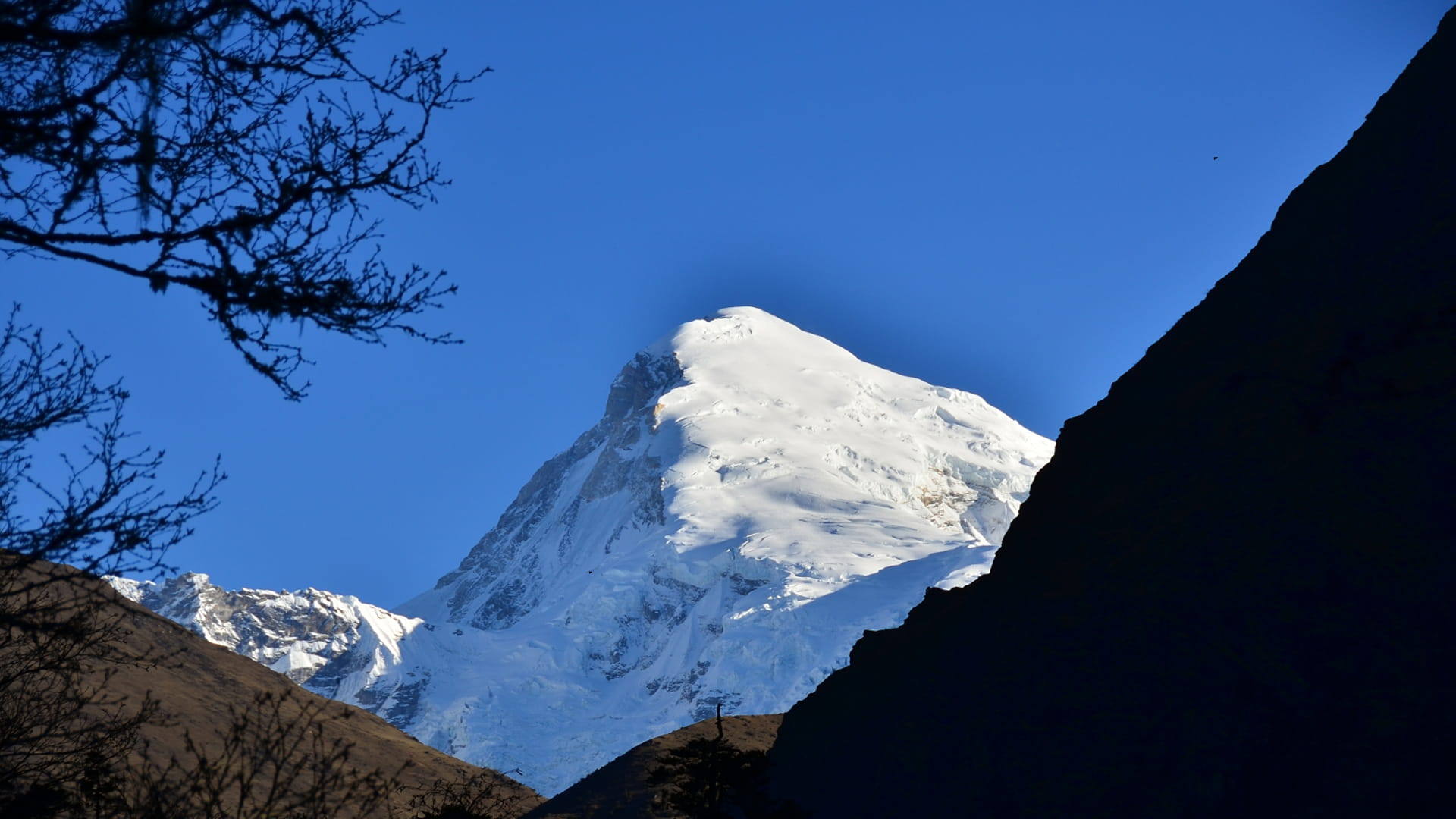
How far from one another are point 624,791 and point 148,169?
107 feet

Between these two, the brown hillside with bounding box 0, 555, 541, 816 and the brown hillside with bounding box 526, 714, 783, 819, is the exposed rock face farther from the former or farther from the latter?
the brown hillside with bounding box 0, 555, 541, 816

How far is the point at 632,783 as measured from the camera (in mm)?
35812

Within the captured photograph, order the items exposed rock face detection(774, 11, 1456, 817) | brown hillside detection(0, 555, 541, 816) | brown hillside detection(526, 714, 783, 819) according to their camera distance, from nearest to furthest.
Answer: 1. exposed rock face detection(774, 11, 1456, 817)
2. brown hillside detection(526, 714, 783, 819)
3. brown hillside detection(0, 555, 541, 816)

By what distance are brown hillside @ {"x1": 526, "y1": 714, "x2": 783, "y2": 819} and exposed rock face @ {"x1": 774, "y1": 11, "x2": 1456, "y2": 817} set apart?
14.8m

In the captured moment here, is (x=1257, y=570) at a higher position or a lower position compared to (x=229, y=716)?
lower

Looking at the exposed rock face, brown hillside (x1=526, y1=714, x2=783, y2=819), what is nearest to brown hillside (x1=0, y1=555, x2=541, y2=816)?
brown hillside (x1=526, y1=714, x2=783, y2=819)

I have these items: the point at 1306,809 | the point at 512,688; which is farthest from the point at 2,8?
the point at 512,688

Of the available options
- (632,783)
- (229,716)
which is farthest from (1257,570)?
(229,716)

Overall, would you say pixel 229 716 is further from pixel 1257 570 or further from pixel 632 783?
pixel 1257 570

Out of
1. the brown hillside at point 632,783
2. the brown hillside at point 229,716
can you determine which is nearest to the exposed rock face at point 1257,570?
the brown hillside at point 632,783

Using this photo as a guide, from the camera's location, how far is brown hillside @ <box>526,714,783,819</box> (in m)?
33.8

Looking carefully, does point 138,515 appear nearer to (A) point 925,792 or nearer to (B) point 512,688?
(A) point 925,792

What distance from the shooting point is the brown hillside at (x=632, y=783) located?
3384cm

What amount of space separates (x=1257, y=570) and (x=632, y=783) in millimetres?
25414
